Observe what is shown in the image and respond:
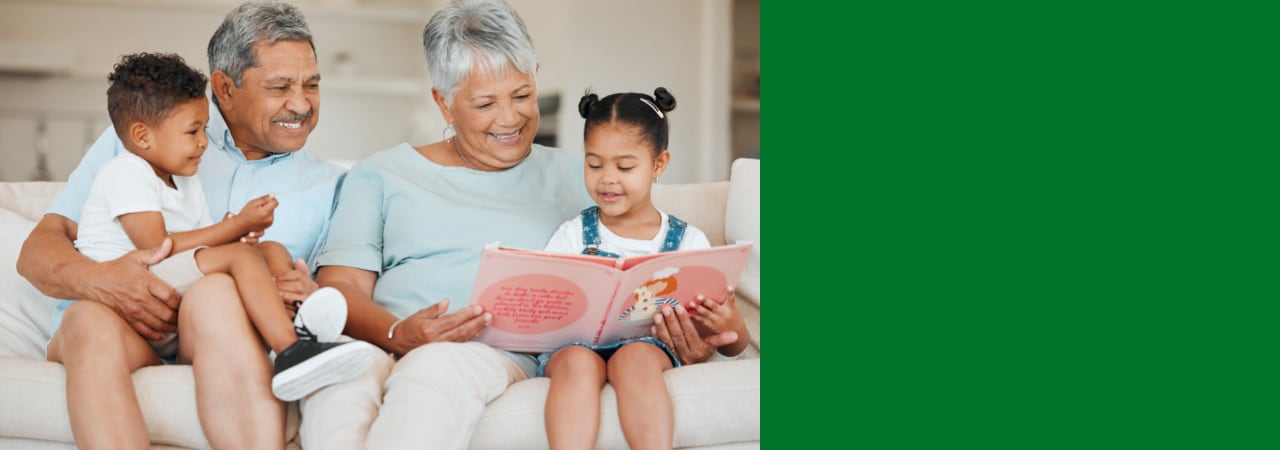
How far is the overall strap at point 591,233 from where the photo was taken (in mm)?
1799

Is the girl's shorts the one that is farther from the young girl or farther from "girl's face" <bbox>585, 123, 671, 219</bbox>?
"girl's face" <bbox>585, 123, 671, 219</bbox>

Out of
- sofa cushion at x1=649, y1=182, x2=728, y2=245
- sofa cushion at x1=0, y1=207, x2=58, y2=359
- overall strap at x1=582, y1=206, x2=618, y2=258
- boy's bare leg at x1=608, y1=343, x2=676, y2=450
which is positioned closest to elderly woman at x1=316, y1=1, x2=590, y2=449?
overall strap at x1=582, y1=206, x2=618, y2=258

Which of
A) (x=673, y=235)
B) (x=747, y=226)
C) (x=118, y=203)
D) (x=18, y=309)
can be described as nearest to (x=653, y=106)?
(x=673, y=235)

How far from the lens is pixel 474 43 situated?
1882 mm

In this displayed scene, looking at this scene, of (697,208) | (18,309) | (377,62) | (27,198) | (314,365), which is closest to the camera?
(314,365)

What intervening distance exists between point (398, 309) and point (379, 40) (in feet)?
11.1

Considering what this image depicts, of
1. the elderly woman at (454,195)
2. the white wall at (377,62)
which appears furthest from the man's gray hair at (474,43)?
the white wall at (377,62)

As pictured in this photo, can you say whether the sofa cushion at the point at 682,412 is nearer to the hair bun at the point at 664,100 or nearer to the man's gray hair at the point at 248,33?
the hair bun at the point at 664,100

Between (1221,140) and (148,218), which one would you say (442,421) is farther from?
(1221,140)

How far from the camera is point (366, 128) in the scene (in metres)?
5.05

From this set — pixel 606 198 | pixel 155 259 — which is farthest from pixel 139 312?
pixel 606 198

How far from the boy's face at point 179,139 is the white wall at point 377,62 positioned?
2.94 meters

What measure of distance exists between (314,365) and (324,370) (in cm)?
2

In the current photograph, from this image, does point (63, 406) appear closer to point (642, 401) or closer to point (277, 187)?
point (277, 187)
